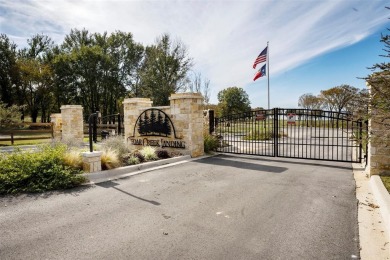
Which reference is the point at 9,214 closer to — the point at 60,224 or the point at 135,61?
the point at 60,224

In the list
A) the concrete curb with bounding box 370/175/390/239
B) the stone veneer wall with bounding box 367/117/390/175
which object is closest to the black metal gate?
the stone veneer wall with bounding box 367/117/390/175

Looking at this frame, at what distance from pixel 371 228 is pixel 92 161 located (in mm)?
5912

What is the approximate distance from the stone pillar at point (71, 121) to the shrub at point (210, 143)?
7.99m

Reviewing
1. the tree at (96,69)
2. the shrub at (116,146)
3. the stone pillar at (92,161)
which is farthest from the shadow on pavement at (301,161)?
the tree at (96,69)

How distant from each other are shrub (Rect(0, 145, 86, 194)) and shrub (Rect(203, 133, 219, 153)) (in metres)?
5.21

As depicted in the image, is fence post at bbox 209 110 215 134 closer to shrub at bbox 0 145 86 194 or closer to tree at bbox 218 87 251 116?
shrub at bbox 0 145 86 194

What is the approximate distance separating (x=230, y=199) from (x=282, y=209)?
3.13 feet

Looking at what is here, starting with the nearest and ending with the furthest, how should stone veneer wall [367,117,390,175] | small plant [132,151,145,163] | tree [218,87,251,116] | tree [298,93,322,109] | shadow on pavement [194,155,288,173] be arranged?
stone veneer wall [367,117,390,175] < shadow on pavement [194,155,288,173] < small plant [132,151,145,163] < tree [298,93,322,109] < tree [218,87,251,116]

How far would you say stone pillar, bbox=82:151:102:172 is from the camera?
246 inches

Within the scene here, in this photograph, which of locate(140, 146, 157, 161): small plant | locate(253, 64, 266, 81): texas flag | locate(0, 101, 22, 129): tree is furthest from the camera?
locate(253, 64, 266, 81): texas flag

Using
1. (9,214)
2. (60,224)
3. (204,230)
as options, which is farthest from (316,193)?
(9,214)

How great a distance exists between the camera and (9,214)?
159 inches

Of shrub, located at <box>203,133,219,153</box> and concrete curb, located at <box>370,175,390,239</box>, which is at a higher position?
shrub, located at <box>203,133,219,153</box>

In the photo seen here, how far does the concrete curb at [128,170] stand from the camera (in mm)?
6096
